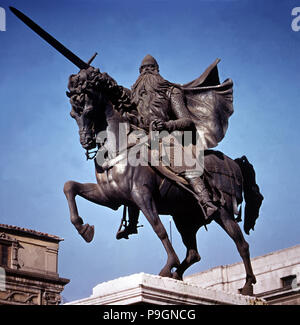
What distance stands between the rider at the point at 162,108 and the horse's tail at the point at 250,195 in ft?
5.14

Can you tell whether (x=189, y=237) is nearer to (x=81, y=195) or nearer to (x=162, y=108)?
(x=81, y=195)

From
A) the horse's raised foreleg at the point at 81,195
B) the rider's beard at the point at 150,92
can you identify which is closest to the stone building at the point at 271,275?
the rider's beard at the point at 150,92

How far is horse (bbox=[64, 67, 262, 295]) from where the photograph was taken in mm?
9172

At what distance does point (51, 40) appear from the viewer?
965cm

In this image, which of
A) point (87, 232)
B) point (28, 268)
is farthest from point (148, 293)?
point (28, 268)

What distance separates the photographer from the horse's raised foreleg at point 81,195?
920 cm

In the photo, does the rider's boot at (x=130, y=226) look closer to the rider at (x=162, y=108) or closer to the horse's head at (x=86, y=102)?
the rider at (x=162, y=108)

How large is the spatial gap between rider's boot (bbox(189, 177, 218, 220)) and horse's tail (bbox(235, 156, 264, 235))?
179 cm

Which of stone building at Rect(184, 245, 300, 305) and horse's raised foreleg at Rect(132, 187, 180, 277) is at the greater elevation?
stone building at Rect(184, 245, 300, 305)

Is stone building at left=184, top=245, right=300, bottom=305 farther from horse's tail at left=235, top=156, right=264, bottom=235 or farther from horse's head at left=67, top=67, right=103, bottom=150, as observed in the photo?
horse's head at left=67, top=67, right=103, bottom=150

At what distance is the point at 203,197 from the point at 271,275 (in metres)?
9.24
